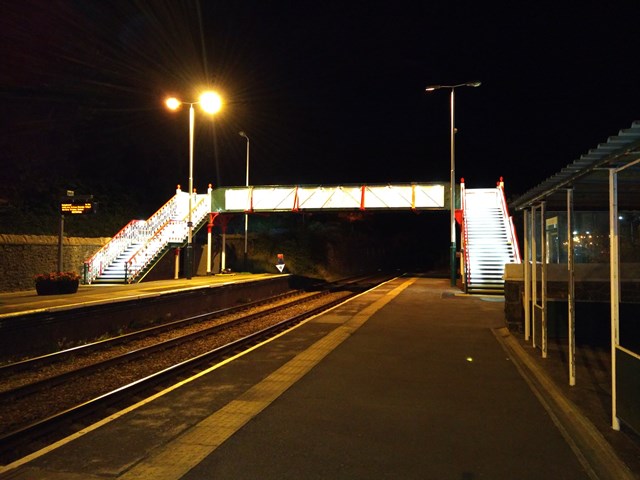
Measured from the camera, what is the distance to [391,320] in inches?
535

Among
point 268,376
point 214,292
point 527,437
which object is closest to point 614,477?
point 527,437

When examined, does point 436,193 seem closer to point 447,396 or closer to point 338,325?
point 338,325

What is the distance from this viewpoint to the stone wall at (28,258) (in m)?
18.8

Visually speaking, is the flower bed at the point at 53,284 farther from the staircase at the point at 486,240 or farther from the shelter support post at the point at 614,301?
the shelter support post at the point at 614,301

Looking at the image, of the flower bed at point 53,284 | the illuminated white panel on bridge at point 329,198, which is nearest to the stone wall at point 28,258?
the flower bed at point 53,284

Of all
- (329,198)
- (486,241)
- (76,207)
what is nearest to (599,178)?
(76,207)

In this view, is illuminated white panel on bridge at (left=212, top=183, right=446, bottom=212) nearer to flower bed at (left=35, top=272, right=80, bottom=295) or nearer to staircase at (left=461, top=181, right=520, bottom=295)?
staircase at (left=461, top=181, right=520, bottom=295)

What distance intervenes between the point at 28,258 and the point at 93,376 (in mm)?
13327

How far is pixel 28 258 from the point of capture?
65.2 ft

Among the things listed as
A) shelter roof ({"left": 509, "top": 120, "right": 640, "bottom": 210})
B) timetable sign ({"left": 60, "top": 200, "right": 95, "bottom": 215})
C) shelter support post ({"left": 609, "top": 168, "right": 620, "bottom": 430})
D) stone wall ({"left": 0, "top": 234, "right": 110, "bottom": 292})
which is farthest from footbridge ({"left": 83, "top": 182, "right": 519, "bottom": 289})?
shelter support post ({"left": 609, "top": 168, "right": 620, "bottom": 430})

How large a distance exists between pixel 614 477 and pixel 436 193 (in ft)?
83.1

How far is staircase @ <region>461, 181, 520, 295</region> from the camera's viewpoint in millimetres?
22341

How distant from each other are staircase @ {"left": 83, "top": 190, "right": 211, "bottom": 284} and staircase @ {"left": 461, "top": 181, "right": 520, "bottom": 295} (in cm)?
1477

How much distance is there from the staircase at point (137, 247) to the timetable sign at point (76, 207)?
333cm
